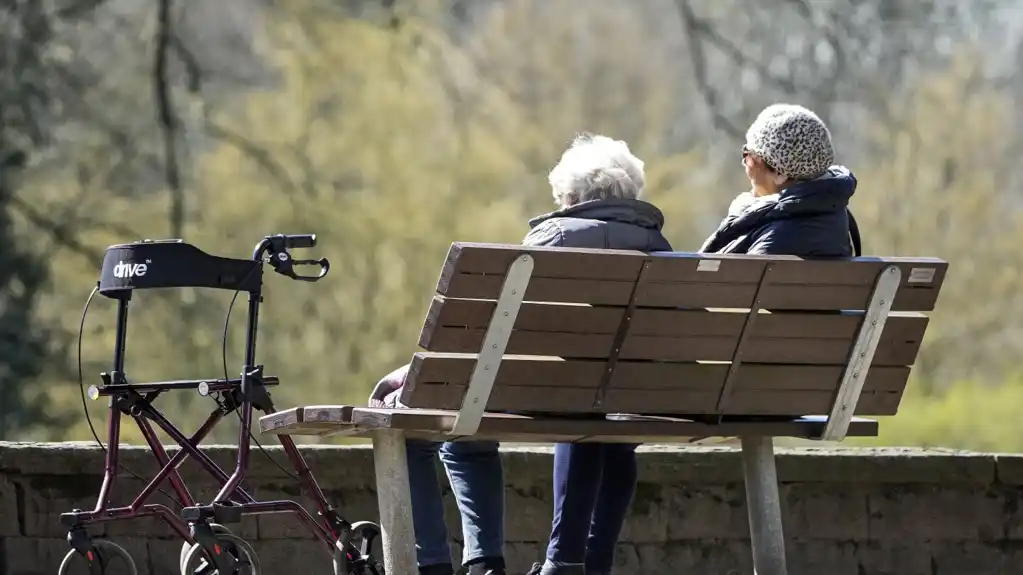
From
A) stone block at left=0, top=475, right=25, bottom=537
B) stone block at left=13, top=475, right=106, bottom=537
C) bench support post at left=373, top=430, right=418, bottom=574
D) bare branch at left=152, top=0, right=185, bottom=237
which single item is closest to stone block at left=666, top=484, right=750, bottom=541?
bench support post at left=373, top=430, right=418, bottom=574

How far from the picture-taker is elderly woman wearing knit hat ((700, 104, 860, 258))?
432 centimetres

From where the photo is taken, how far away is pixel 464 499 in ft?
15.5

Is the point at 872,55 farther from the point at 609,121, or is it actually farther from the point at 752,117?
the point at 609,121

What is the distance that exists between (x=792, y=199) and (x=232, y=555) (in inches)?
75.2

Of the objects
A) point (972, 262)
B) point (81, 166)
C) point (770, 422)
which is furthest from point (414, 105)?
point (770, 422)

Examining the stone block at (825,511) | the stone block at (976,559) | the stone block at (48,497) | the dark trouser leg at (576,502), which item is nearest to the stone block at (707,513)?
the stone block at (825,511)

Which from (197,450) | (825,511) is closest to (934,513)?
(825,511)

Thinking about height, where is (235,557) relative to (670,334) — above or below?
below

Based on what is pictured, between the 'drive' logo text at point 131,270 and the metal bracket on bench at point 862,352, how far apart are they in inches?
78.1

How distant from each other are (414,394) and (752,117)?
587 inches

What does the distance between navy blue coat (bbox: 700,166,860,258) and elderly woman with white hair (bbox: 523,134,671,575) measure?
22 cm

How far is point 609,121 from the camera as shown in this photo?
61.0 ft

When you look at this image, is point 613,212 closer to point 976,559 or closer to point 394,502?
point 394,502

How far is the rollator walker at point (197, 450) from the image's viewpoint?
4766mm
